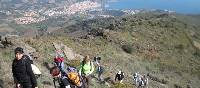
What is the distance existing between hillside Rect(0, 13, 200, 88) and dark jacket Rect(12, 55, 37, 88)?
241 inches

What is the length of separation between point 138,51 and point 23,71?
40.8 meters

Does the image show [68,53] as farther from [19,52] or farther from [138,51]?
[19,52]

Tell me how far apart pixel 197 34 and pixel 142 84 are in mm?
49803

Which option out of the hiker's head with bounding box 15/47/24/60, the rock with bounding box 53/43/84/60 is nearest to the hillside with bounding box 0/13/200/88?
the rock with bounding box 53/43/84/60

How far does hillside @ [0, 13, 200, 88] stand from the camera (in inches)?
1116

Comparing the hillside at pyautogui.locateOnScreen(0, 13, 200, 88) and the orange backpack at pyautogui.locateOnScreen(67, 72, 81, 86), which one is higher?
the orange backpack at pyautogui.locateOnScreen(67, 72, 81, 86)

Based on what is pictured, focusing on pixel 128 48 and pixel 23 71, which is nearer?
pixel 23 71

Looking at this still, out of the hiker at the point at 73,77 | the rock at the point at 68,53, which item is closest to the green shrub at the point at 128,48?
the rock at the point at 68,53

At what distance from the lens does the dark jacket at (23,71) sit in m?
10.6

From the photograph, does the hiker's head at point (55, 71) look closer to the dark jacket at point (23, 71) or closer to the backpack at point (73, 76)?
the backpack at point (73, 76)

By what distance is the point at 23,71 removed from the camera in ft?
34.8

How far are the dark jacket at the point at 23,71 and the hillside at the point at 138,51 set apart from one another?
6.12 m

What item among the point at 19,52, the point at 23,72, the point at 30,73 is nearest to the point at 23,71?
the point at 23,72

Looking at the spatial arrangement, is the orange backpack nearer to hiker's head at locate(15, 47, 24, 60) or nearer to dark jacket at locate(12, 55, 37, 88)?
dark jacket at locate(12, 55, 37, 88)
